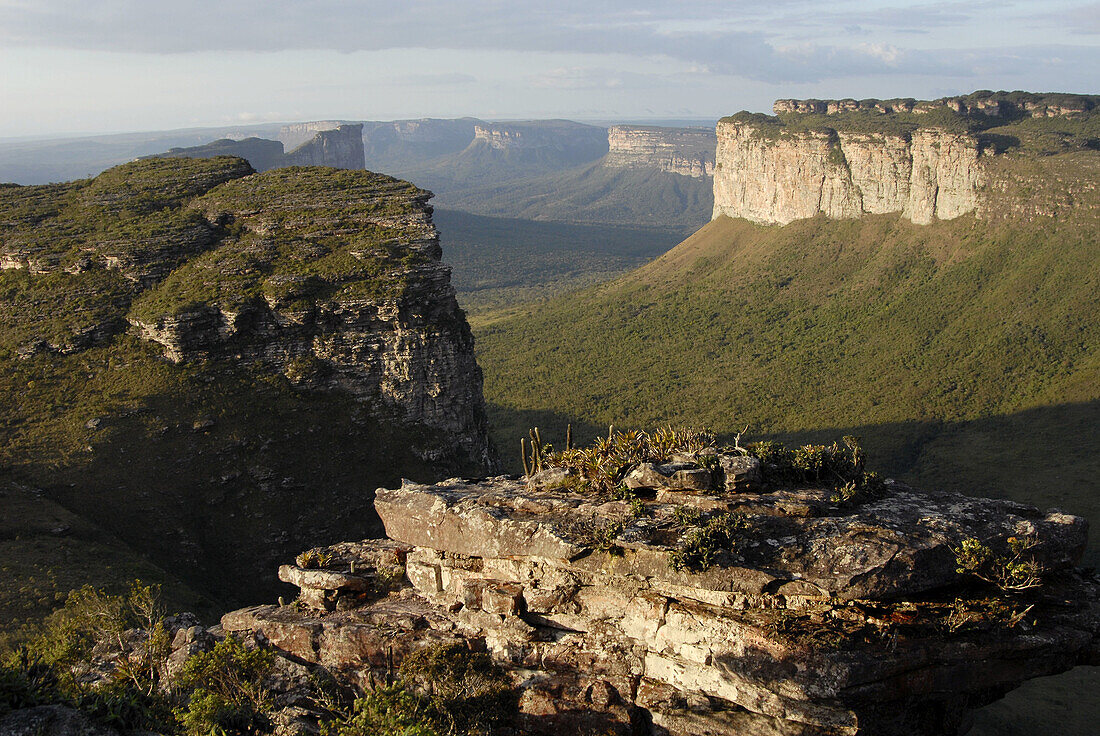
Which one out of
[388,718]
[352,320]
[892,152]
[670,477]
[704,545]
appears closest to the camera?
[388,718]

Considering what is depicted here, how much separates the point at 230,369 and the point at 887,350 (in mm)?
61290

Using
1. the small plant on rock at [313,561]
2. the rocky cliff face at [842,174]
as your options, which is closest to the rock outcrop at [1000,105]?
the rocky cliff face at [842,174]

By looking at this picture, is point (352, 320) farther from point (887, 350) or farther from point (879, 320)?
point (879, 320)

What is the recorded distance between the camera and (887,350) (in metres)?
74.9

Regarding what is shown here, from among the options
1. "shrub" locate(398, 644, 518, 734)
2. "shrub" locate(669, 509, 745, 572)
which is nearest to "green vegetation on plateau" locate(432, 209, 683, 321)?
"shrub" locate(398, 644, 518, 734)

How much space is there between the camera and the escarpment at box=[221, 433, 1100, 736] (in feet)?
51.2

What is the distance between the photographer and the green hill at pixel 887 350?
5722cm

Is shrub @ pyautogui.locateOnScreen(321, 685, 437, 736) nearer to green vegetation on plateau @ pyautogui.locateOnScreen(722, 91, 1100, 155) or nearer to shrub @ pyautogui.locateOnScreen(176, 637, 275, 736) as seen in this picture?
shrub @ pyautogui.locateOnScreen(176, 637, 275, 736)

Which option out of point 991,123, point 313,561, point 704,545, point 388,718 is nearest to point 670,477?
point 704,545

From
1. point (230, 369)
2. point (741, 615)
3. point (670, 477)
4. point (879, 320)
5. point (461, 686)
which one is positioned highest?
point (670, 477)

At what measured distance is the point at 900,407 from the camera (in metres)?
64.4

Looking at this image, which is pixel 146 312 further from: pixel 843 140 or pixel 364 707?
pixel 843 140

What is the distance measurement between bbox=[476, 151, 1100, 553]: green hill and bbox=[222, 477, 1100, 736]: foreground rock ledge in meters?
31.5

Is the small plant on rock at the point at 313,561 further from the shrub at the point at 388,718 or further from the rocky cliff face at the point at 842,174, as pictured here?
the rocky cliff face at the point at 842,174
